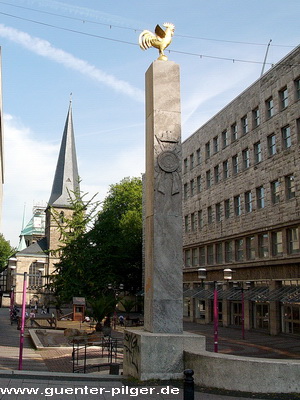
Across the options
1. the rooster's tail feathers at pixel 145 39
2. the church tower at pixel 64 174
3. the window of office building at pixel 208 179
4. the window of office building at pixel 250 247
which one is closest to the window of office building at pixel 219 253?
the window of office building at pixel 250 247

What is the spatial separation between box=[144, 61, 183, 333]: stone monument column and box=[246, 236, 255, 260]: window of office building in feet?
75.6

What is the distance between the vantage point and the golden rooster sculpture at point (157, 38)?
44.0 ft

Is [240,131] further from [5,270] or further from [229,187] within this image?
[5,270]

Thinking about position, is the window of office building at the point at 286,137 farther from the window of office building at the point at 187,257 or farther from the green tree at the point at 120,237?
the green tree at the point at 120,237

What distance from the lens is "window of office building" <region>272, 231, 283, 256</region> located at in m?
31.0

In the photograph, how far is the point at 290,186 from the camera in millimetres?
30141

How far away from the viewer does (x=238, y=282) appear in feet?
119

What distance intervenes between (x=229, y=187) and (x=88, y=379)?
29.1 m

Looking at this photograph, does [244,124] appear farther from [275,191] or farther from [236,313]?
[236,313]

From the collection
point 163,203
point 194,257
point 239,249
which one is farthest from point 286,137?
point 163,203

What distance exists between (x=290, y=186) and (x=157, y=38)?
1913 centimetres

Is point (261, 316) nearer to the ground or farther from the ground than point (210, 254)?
nearer to the ground

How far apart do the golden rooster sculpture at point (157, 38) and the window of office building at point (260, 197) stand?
847 inches

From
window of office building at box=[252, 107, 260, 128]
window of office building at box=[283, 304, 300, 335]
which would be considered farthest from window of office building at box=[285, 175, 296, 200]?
window of office building at box=[283, 304, 300, 335]
